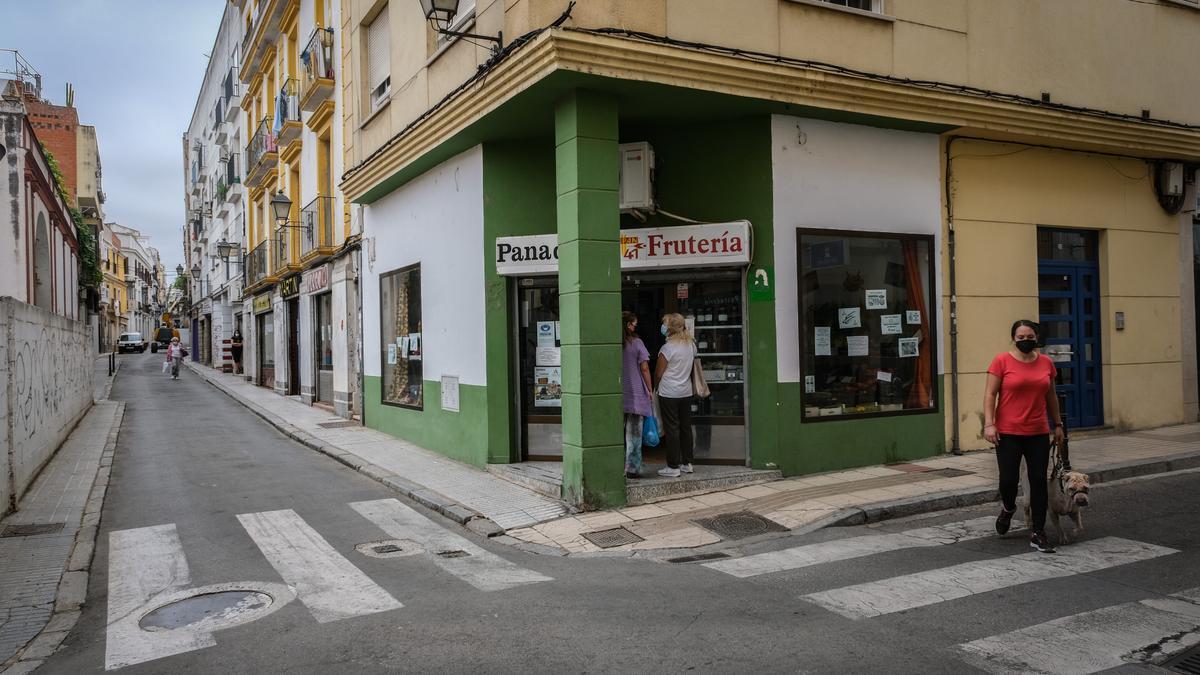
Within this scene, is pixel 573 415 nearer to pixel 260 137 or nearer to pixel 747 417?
pixel 747 417

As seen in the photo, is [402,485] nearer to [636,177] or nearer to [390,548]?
[390,548]

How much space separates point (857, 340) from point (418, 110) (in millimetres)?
6562

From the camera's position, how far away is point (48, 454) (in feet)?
35.6

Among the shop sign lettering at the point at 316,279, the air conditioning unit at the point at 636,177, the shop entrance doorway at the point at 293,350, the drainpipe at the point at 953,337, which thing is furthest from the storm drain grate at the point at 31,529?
the shop entrance doorway at the point at 293,350

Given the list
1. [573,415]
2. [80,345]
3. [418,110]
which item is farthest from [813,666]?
[80,345]

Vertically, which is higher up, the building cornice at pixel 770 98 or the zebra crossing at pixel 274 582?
the building cornice at pixel 770 98

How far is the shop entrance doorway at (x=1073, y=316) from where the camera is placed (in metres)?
11.2

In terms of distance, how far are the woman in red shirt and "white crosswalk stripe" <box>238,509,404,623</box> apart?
4.80 metres

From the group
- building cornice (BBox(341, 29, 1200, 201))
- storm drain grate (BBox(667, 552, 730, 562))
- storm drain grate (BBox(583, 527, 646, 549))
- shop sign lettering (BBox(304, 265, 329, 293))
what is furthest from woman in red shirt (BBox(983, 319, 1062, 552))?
shop sign lettering (BBox(304, 265, 329, 293))

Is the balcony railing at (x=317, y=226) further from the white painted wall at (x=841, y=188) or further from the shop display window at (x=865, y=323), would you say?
the shop display window at (x=865, y=323)

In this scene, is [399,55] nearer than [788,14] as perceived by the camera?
No

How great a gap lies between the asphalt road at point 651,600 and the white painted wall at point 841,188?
2912 mm

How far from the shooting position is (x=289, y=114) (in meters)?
20.6

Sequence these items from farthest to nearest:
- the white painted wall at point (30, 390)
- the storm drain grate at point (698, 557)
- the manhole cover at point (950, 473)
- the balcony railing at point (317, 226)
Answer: the balcony railing at point (317, 226) < the manhole cover at point (950, 473) < the white painted wall at point (30, 390) < the storm drain grate at point (698, 557)
